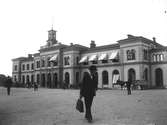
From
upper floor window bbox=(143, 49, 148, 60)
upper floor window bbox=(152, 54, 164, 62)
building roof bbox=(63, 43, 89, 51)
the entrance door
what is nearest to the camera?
the entrance door

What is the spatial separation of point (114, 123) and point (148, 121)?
4.00 feet

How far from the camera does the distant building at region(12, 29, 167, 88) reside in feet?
123

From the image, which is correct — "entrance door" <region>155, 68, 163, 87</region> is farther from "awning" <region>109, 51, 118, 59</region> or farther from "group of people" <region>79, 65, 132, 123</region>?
"group of people" <region>79, 65, 132, 123</region>

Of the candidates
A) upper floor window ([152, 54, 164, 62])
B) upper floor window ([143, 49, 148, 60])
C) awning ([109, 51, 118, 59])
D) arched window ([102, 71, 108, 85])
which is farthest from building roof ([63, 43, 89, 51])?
upper floor window ([152, 54, 164, 62])

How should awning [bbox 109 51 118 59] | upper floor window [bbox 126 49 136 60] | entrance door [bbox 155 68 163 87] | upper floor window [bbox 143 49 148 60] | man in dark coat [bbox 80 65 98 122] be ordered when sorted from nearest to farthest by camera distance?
man in dark coat [bbox 80 65 98 122], entrance door [bbox 155 68 163 87], upper floor window [bbox 143 49 148 60], upper floor window [bbox 126 49 136 60], awning [bbox 109 51 118 59]

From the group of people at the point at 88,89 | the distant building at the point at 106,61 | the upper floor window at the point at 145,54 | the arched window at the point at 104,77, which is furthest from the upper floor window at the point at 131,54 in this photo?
the group of people at the point at 88,89

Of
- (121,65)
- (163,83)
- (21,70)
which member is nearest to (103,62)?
(121,65)

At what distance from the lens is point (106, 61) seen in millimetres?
42938

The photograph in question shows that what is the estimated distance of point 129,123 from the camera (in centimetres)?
733

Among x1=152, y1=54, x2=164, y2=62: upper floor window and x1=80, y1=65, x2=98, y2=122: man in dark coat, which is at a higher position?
x1=152, y1=54, x2=164, y2=62: upper floor window

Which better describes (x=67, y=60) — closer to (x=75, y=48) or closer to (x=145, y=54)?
(x=75, y=48)

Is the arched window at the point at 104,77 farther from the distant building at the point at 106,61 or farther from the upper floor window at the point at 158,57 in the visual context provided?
the upper floor window at the point at 158,57

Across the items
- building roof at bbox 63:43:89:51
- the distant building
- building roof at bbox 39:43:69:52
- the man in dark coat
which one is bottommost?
the man in dark coat

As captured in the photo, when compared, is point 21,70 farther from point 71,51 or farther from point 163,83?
point 163,83
